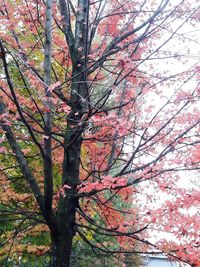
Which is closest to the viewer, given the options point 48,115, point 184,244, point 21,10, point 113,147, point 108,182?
point 48,115

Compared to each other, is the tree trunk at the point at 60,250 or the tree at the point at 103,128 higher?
the tree at the point at 103,128

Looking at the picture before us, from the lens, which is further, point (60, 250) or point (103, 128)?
point (103, 128)

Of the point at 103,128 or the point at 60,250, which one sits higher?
the point at 103,128

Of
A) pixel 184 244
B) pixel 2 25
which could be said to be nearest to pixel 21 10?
pixel 2 25

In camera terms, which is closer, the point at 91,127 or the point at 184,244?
the point at 184,244

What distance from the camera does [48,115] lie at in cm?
329

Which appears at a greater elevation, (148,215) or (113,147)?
(113,147)

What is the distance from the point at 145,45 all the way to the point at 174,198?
2199 millimetres

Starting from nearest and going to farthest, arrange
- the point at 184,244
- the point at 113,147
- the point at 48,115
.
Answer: the point at 48,115 → the point at 184,244 → the point at 113,147

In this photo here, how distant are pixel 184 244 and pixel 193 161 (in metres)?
0.95

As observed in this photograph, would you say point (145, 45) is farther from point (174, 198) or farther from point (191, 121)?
point (174, 198)

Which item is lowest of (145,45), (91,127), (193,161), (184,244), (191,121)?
(184,244)

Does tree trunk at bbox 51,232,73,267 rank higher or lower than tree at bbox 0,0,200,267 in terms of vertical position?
lower

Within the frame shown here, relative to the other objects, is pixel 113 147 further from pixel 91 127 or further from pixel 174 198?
pixel 174 198
